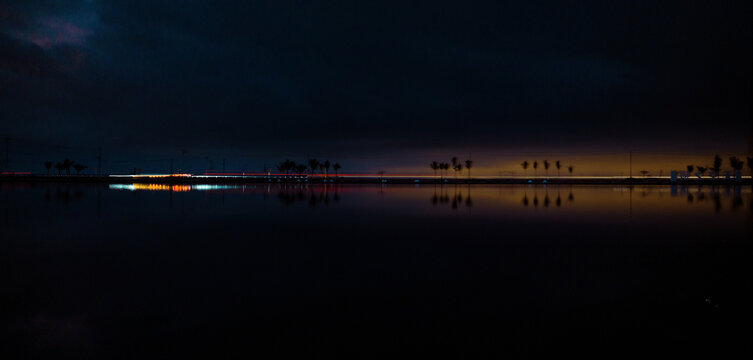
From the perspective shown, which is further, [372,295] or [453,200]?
[453,200]

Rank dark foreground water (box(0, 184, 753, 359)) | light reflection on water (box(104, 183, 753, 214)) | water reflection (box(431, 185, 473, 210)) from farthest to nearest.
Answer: water reflection (box(431, 185, 473, 210)) → light reflection on water (box(104, 183, 753, 214)) → dark foreground water (box(0, 184, 753, 359))

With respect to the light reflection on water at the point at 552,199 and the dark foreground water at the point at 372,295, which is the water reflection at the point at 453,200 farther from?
the dark foreground water at the point at 372,295

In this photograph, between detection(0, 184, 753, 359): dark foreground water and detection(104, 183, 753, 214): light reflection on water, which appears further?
detection(104, 183, 753, 214): light reflection on water

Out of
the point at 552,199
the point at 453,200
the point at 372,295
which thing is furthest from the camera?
the point at 552,199

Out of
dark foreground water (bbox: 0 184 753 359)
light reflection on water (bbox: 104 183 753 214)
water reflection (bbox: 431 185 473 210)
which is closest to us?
dark foreground water (bbox: 0 184 753 359)

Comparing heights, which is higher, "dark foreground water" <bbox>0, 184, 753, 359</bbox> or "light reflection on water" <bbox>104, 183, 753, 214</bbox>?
"light reflection on water" <bbox>104, 183, 753, 214</bbox>

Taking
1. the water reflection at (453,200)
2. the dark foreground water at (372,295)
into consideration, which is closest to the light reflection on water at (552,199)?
the water reflection at (453,200)

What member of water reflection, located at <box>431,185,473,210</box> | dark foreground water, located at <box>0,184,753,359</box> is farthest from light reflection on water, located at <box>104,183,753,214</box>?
dark foreground water, located at <box>0,184,753,359</box>

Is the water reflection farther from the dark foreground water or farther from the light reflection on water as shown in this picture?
the dark foreground water

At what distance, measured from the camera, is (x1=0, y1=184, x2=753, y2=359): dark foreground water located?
5.46 metres

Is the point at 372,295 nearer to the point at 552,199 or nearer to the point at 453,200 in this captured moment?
the point at 453,200

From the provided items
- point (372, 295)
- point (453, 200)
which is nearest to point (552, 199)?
point (453, 200)

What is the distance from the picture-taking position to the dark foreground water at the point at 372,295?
5461 mm

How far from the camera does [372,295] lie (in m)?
7.54
